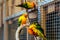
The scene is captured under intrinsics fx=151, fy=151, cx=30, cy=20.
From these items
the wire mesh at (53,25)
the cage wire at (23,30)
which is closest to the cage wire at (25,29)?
the cage wire at (23,30)

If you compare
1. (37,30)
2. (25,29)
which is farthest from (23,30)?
(37,30)

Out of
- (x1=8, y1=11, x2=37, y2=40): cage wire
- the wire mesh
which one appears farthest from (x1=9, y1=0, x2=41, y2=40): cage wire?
the wire mesh

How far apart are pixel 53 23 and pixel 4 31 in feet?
2.80

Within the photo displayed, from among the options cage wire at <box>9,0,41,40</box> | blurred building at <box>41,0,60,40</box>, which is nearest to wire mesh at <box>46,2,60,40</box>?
blurred building at <box>41,0,60,40</box>

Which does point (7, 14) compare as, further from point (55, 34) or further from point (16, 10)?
point (55, 34)

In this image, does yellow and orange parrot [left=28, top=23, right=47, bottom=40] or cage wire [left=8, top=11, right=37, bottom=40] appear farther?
cage wire [left=8, top=11, right=37, bottom=40]

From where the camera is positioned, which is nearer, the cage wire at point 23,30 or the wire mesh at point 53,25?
the wire mesh at point 53,25

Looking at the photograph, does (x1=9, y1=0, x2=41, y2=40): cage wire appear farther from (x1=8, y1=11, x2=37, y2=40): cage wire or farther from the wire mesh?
the wire mesh

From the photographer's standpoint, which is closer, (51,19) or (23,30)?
(51,19)

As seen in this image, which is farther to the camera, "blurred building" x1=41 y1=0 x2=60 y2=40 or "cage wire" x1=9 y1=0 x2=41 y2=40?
"cage wire" x1=9 y1=0 x2=41 y2=40

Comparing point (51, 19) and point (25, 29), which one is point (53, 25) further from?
point (25, 29)

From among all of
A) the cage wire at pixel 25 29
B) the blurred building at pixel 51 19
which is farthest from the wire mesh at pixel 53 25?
the cage wire at pixel 25 29

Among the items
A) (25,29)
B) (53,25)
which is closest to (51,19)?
(53,25)

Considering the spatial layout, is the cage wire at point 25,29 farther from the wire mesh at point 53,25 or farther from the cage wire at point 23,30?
the wire mesh at point 53,25
